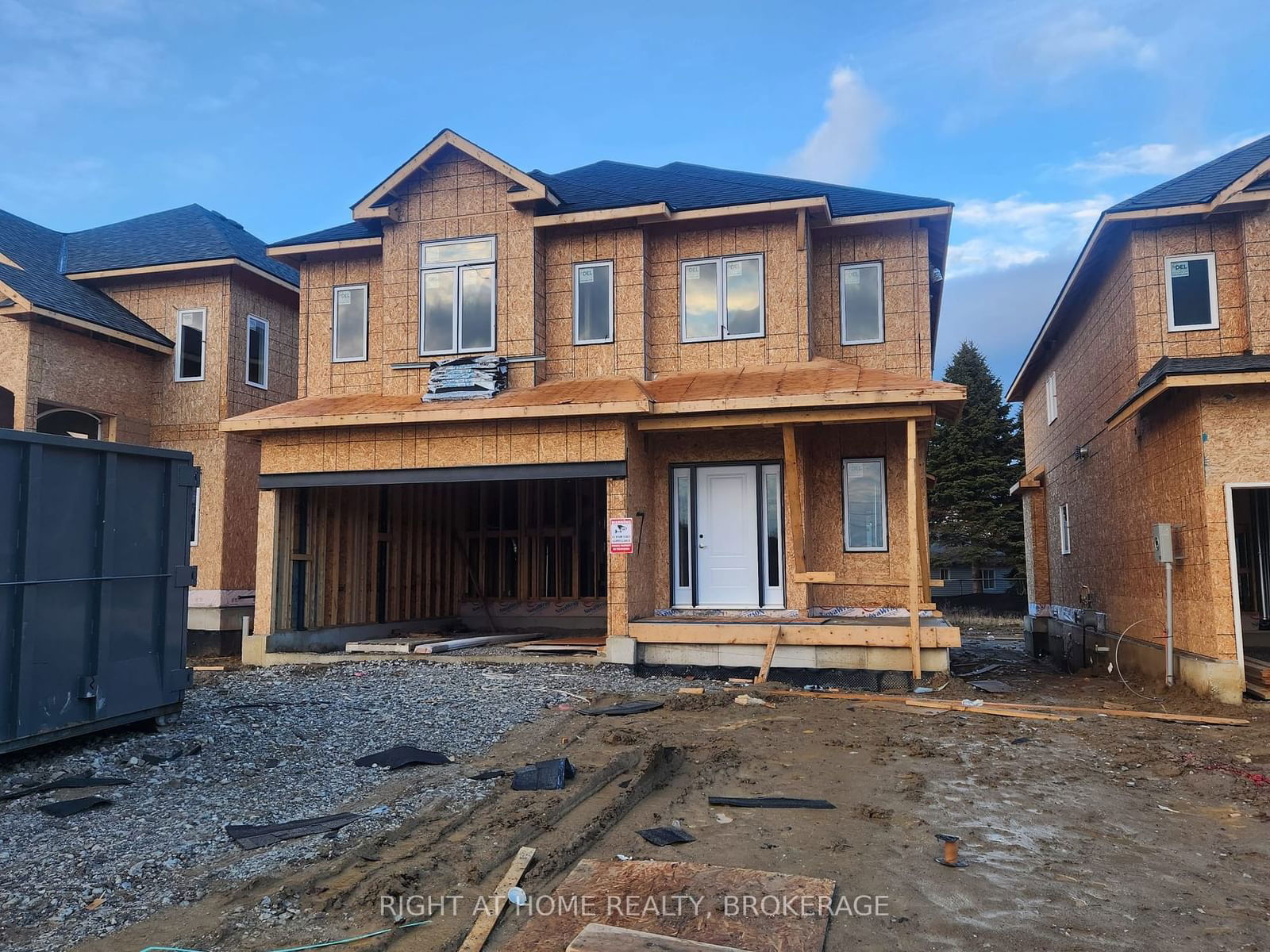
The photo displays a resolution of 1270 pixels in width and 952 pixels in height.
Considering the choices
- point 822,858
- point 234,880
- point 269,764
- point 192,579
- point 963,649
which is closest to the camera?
point 234,880

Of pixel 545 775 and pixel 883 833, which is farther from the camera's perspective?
pixel 545 775

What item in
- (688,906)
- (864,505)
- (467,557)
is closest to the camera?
(688,906)

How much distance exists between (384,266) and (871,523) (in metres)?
8.86

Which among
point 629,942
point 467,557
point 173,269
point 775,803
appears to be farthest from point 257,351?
point 629,942

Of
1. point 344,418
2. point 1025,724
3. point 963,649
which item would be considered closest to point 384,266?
point 344,418

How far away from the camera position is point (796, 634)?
11.6 meters

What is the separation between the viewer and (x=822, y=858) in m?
5.13

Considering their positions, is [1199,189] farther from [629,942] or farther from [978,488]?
[978,488]

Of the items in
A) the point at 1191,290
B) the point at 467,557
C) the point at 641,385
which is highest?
the point at 1191,290

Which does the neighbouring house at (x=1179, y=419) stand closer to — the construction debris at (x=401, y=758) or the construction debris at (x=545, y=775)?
the construction debris at (x=545, y=775)

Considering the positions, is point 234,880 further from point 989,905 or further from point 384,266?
point 384,266

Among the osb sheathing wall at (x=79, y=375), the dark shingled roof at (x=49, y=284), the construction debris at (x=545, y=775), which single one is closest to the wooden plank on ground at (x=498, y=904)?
the construction debris at (x=545, y=775)

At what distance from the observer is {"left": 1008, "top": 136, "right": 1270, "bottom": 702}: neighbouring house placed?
10531 millimetres

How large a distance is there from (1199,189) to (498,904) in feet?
43.3
